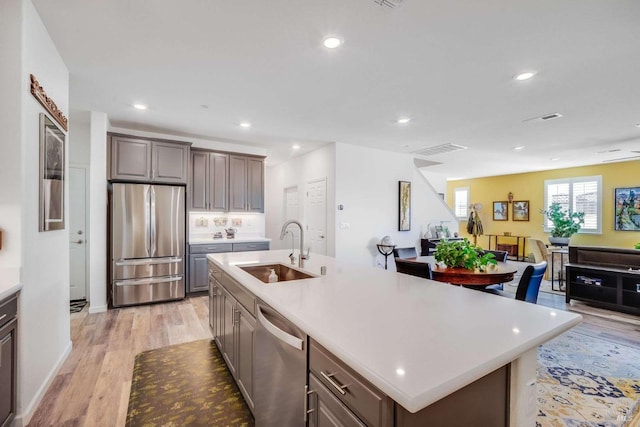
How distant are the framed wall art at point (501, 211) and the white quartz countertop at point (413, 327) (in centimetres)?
893

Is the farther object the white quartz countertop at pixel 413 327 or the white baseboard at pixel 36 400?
the white baseboard at pixel 36 400

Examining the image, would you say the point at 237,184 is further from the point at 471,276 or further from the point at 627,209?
the point at 627,209

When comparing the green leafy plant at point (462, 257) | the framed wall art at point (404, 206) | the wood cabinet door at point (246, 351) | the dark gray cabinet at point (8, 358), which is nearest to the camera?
the dark gray cabinet at point (8, 358)

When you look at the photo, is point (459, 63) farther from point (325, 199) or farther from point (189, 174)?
point (189, 174)

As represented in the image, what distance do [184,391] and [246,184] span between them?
3744mm

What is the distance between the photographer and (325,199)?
18.6 feet

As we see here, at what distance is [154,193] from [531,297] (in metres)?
4.79

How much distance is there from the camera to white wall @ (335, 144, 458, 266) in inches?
218

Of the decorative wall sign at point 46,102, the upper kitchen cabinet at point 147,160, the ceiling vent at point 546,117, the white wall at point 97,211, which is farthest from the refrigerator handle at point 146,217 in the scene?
the ceiling vent at point 546,117

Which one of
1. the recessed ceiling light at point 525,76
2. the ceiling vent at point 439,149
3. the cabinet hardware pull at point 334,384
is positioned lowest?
the cabinet hardware pull at point 334,384

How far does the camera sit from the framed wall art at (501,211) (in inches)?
365

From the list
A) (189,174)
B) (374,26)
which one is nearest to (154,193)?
(189,174)

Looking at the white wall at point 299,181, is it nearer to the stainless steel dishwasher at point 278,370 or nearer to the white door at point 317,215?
the white door at point 317,215

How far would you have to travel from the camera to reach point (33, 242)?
6.77 ft
